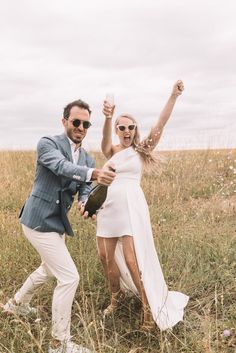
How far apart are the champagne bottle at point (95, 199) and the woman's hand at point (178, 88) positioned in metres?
1.35

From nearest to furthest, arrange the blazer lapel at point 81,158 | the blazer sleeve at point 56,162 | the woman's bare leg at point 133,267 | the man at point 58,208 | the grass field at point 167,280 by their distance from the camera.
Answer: the blazer sleeve at point 56,162
the man at point 58,208
the grass field at point 167,280
the blazer lapel at point 81,158
the woman's bare leg at point 133,267

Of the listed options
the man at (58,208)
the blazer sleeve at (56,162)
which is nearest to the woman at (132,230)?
the man at (58,208)

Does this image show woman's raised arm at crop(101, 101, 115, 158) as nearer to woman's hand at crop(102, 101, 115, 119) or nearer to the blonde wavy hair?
woman's hand at crop(102, 101, 115, 119)

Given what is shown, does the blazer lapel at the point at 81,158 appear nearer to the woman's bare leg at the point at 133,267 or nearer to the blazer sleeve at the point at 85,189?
the blazer sleeve at the point at 85,189

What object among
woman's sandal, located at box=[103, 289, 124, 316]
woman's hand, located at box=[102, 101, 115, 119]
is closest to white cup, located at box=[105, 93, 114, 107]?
woman's hand, located at box=[102, 101, 115, 119]

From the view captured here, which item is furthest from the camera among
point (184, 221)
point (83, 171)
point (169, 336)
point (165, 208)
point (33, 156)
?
point (33, 156)

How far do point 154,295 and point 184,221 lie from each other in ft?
8.31

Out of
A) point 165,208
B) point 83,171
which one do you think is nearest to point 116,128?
point 83,171

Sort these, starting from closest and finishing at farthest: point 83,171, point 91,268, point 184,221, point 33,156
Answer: point 83,171 < point 91,268 < point 184,221 < point 33,156

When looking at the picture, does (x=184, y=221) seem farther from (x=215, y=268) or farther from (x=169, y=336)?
(x=169, y=336)

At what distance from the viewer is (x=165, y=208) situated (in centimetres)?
713

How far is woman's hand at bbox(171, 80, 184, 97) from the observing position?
4.41 metres

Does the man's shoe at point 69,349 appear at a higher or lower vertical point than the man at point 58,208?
lower

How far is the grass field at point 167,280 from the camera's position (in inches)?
141
